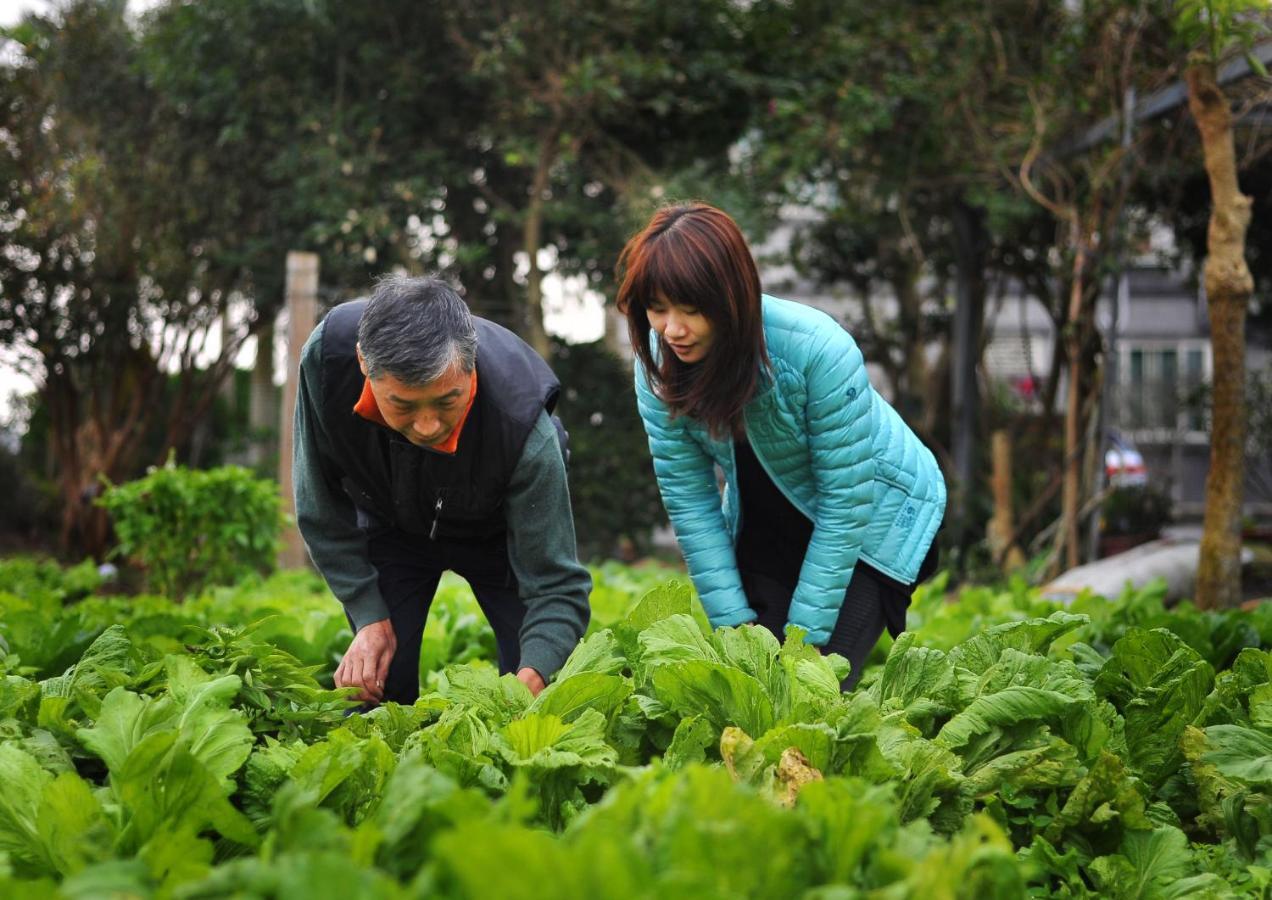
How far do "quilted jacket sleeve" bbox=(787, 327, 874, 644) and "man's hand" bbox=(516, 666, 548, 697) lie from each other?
61cm

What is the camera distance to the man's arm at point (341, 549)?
3016mm

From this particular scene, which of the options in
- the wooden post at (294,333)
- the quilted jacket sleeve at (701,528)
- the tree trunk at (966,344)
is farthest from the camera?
the tree trunk at (966,344)

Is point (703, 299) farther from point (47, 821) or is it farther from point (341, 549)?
point (47, 821)

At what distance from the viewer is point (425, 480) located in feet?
9.57

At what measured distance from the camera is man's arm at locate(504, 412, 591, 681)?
9.15ft

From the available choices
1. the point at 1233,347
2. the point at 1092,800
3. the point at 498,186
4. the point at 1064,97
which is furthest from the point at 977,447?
the point at 1092,800

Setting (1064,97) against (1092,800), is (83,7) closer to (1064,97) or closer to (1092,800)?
(1064,97)

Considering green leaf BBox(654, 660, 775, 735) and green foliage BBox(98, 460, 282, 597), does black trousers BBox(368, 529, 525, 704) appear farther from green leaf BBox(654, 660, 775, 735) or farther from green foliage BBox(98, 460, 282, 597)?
green foliage BBox(98, 460, 282, 597)

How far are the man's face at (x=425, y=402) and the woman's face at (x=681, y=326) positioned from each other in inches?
16.5

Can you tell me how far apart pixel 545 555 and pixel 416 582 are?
0.58 meters

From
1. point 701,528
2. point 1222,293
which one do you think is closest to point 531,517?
point 701,528

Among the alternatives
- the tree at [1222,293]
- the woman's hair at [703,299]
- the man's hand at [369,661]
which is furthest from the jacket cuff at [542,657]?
the tree at [1222,293]

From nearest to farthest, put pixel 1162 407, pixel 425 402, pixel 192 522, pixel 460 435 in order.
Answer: pixel 425 402 < pixel 460 435 < pixel 192 522 < pixel 1162 407

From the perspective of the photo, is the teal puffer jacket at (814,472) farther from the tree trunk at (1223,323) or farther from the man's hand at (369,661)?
the tree trunk at (1223,323)
